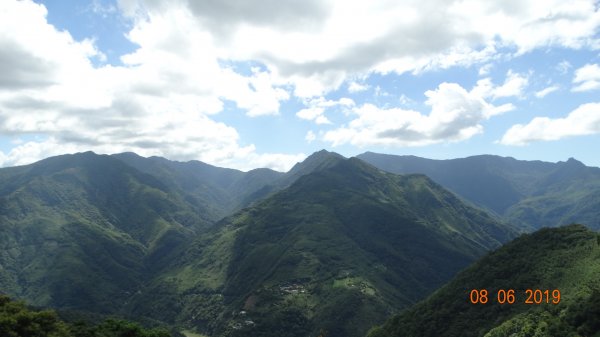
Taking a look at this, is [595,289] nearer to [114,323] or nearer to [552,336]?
[552,336]

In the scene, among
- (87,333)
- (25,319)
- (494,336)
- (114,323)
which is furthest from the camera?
(494,336)

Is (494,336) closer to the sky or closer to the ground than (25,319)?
closer to the ground

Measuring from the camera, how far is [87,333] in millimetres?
125938

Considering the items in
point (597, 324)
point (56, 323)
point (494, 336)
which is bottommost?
point (494, 336)

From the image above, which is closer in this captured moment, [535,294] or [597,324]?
[597,324]

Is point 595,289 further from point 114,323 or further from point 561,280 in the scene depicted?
point 114,323

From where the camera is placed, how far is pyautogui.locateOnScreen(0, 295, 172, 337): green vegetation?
326ft

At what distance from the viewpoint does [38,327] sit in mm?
105438

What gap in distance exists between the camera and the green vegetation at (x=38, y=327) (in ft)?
326

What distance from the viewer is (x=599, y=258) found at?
194m

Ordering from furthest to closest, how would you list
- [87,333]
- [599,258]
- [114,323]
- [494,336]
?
[599,258] < [494,336] < [114,323] < [87,333]

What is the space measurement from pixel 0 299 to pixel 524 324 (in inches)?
6189

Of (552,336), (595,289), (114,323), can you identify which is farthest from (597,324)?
(114,323)

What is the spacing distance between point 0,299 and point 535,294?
190071mm
